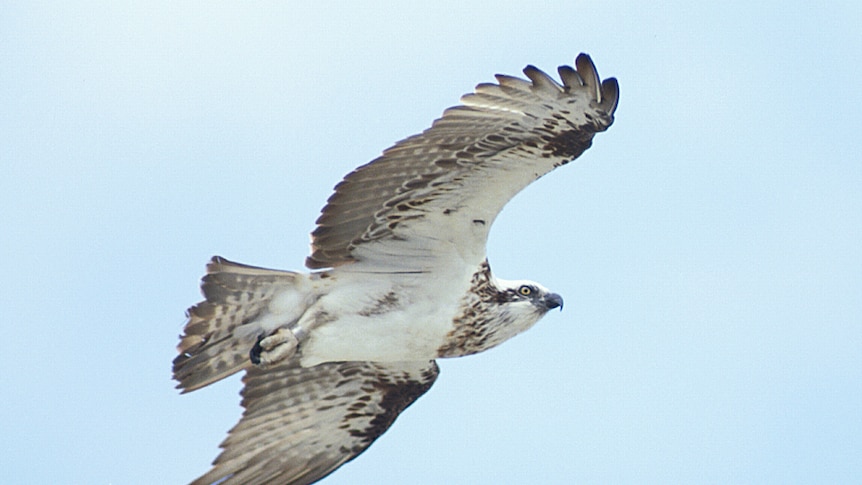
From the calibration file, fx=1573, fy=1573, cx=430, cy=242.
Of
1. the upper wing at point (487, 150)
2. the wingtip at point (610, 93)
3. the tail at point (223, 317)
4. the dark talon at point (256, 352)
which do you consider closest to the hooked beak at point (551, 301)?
the upper wing at point (487, 150)

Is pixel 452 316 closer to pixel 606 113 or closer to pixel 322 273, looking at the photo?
pixel 322 273

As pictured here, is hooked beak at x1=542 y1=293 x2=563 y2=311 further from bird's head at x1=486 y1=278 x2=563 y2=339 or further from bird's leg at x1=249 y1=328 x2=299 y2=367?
bird's leg at x1=249 y1=328 x2=299 y2=367

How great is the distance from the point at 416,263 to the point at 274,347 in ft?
3.65

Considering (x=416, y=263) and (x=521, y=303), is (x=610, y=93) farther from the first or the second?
(x=416, y=263)

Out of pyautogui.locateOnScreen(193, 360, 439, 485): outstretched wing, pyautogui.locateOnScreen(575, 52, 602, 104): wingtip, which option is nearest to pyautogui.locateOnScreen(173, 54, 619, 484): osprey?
pyautogui.locateOnScreen(575, 52, 602, 104): wingtip

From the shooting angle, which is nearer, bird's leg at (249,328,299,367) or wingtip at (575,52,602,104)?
wingtip at (575,52,602,104)

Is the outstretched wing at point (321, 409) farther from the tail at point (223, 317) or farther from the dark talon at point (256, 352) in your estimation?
the dark talon at point (256, 352)

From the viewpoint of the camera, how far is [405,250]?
10648 millimetres

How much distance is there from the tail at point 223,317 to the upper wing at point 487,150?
69 cm

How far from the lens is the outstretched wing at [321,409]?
11406 mm

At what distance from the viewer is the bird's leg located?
1049 cm

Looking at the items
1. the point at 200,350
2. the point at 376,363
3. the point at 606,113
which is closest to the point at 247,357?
the point at 200,350

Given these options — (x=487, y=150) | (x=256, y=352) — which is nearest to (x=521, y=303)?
(x=487, y=150)

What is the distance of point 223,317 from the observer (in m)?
10.6
